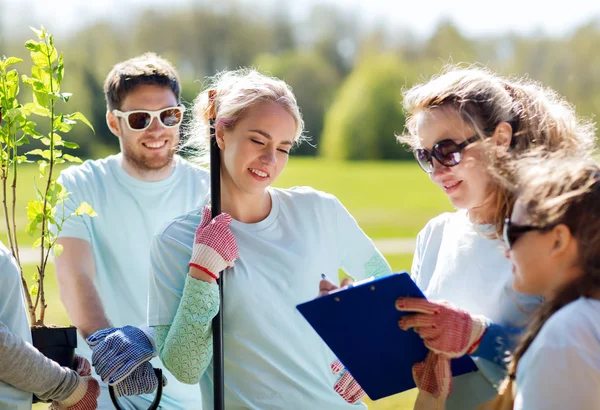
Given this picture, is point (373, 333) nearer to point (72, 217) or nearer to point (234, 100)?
point (234, 100)

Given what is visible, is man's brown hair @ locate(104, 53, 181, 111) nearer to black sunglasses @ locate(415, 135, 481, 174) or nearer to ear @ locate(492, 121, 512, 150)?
black sunglasses @ locate(415, 135, 481, 174)

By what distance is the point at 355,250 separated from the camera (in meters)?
2.91

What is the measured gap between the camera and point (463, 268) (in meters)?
2.44

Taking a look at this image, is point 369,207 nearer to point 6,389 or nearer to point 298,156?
point 298,156

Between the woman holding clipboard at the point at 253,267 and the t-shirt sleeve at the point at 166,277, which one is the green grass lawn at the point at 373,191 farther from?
the t-shirt sleeve at the point at 166,277

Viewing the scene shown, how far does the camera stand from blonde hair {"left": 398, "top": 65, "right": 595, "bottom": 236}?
2416mm

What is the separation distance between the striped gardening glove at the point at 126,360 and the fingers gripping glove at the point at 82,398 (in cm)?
6

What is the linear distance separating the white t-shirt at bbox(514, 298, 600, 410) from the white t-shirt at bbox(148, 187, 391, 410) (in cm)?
93

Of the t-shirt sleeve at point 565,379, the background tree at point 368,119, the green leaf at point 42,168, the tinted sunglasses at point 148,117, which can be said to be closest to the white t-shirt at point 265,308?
the green leaf at point 42,168

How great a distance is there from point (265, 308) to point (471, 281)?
0.65 metres

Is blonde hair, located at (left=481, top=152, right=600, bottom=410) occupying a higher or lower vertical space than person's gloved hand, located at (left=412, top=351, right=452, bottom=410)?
higher

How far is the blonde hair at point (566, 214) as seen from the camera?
188cm

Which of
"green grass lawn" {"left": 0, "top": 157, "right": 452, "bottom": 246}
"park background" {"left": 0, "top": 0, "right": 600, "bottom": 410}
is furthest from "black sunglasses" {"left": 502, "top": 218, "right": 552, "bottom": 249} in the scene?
"park background" {"left": 0, "top": 0, "right": 600, "bottom": 410}

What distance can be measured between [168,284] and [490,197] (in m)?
1.03
